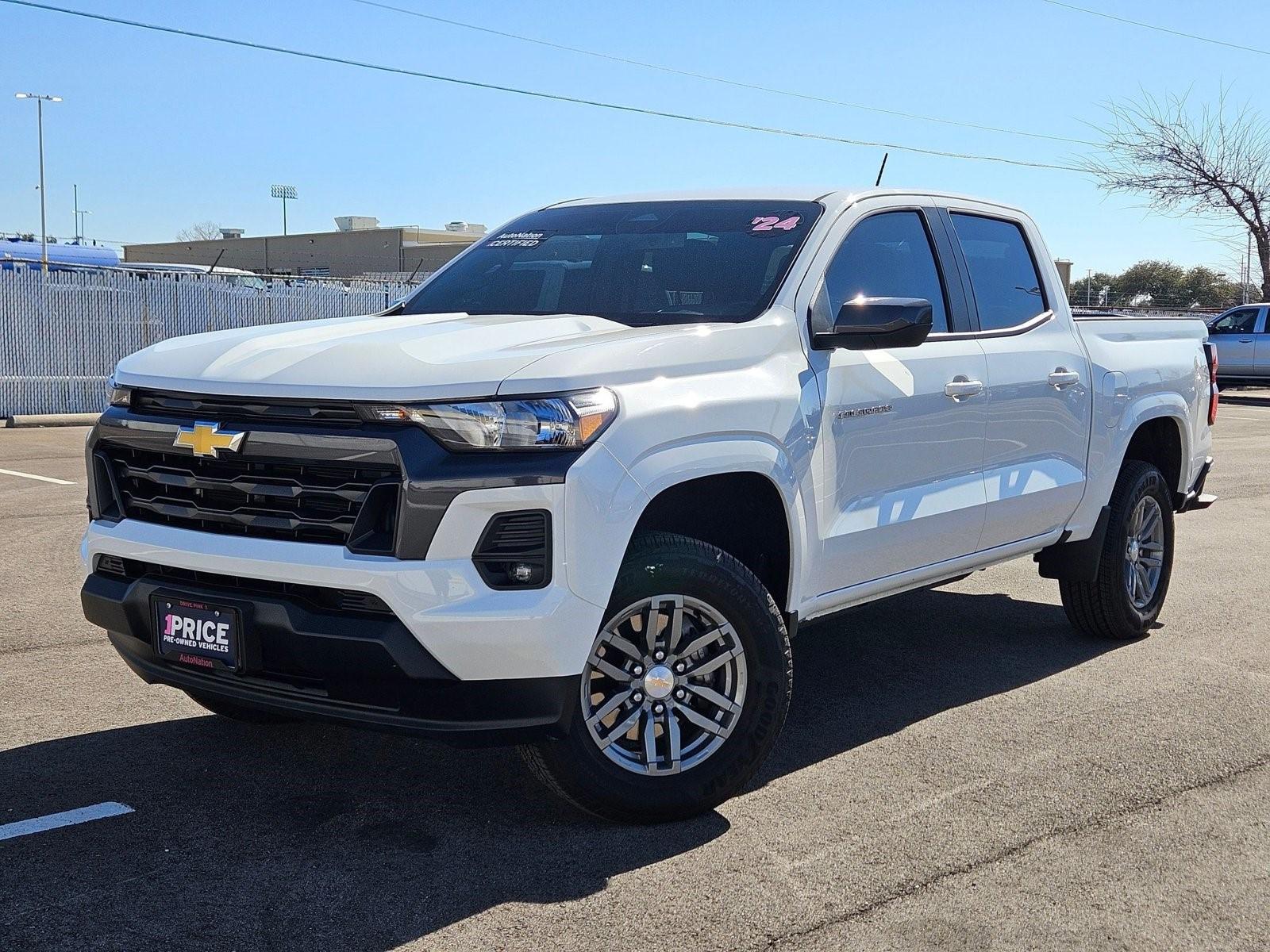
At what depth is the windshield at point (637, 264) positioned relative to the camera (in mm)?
4879

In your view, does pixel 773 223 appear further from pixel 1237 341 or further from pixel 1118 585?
pixel 1237 341

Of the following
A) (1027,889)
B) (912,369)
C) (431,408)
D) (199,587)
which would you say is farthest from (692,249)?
(1027,889)

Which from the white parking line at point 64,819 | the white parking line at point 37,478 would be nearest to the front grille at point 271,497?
the white parking line at point 64,819

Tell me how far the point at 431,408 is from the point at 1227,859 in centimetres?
258

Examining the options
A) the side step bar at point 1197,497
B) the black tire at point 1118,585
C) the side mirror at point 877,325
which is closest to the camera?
the side mirror at point 877,325

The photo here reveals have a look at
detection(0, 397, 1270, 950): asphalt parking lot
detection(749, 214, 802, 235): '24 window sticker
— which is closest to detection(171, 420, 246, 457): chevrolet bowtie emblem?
detection(0, 397, 1270, 950): asphalt parking lot

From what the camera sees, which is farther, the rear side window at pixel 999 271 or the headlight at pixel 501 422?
the rear side window at pixel 999 271

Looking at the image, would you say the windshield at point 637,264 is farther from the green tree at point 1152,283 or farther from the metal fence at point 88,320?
the green tree at point 1152,283

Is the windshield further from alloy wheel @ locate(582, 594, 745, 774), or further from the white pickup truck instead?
alloy wheel @ locate(582, 594, 745, 774)

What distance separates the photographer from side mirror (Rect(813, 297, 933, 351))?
15.0 feet

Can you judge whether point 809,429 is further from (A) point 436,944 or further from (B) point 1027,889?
(A) point 436,944

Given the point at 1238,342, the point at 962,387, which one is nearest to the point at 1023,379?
the point at 962,387

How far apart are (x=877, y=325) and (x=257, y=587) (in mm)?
2140

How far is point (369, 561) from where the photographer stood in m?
3.66
